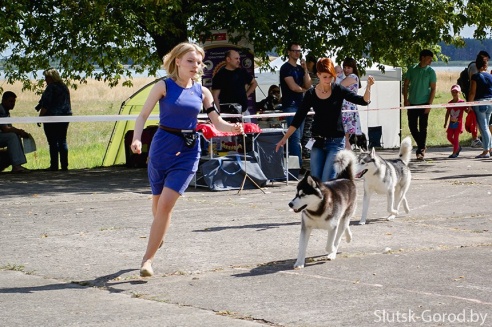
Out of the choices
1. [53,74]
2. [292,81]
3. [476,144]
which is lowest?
[476,144]

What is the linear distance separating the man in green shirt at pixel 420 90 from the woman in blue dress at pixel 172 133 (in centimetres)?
1112

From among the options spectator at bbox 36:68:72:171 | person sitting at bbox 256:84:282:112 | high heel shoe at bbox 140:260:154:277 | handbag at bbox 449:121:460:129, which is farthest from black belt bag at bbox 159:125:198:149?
person sitting at bbox 256:84:282:112

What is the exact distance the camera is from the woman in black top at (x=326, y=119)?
9.62 m

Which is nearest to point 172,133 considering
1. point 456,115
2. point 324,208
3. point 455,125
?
point 324,208

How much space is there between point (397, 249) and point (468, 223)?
193cm

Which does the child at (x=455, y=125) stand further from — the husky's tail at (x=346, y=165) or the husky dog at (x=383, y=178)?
the husky's tail at (x=346, y=165)

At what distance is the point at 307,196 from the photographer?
8102 millimetres

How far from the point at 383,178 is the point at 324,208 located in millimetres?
2762

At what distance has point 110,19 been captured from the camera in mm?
17438

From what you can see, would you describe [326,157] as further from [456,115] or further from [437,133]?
[437,133]

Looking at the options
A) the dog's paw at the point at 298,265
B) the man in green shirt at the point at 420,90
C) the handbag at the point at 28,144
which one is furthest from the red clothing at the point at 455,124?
the dog's paw at the point at 298,265

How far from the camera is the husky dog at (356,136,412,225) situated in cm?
1070

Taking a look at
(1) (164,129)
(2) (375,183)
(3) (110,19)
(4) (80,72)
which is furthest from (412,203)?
(4) (80,72)

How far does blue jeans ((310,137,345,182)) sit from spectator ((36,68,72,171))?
9892mm
